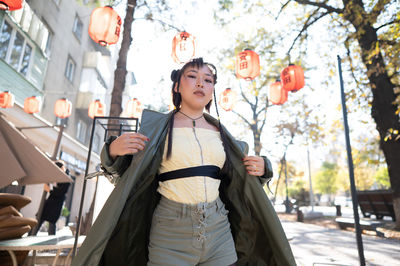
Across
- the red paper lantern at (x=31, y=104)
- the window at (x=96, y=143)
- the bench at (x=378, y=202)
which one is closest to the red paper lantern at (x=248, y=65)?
the red paper lantern at (x=31, y=104)

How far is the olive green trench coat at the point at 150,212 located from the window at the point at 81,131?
55.0 ft

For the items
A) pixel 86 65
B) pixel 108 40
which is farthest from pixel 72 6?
pixel 108 40

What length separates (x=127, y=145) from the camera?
1539 mm

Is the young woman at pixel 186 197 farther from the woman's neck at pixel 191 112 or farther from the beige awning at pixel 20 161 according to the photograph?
the beige awning at pixel 20 161

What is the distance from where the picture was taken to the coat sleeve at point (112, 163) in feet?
5.19

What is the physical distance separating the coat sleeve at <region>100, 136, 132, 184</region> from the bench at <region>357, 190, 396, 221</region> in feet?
46.2

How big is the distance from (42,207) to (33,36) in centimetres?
773

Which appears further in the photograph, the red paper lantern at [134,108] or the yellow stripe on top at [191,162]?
the red paper lantern at [134,108]

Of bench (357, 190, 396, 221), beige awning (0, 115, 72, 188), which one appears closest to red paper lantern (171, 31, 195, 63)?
beige awning (0, 115, 72, 188)

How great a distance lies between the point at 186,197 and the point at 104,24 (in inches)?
223

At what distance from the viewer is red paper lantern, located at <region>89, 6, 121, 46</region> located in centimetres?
604

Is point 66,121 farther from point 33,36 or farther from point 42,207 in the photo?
point 42,207

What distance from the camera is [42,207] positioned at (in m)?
6.86

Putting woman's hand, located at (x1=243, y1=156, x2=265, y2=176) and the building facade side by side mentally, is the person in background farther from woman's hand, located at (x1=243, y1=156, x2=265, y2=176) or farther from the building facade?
woman's hand, located at (x1=243, y1=156, x2=265, y2=176)
